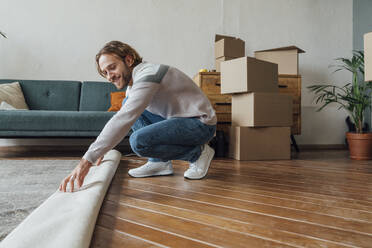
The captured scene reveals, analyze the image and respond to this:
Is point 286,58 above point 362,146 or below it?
above

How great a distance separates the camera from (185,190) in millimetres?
1170

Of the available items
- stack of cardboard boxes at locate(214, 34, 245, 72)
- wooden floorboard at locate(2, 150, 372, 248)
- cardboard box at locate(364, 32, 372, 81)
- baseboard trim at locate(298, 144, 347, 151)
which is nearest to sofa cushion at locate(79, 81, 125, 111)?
stack of cardboard boxes at locate(214, 34, 245, 72)

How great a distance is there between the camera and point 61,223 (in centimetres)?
65

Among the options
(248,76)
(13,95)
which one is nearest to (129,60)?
(248,76)

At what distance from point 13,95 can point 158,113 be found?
1813 millimetres

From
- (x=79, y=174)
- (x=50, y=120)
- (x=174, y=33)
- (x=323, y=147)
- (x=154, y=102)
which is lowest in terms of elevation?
(x=323, y=147)

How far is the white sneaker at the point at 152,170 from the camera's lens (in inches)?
57.2

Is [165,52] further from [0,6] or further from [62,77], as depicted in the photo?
[0,6]

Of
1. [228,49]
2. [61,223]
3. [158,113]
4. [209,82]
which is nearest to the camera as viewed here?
[61,223]

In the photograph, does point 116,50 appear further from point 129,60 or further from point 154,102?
point 154,102

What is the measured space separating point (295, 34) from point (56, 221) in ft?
11.6

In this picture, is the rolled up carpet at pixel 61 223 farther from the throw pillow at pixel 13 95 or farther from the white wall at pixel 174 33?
the white wall at pixel 174 33

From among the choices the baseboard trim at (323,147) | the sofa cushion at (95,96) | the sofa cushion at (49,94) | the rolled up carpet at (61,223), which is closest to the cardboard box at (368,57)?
the rolled up carpet at (61,223)

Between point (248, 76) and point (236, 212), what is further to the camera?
point (248, 76)
